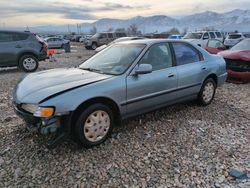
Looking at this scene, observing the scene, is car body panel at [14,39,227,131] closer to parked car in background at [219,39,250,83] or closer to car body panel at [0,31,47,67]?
parked car in background at [219,39,250,83]

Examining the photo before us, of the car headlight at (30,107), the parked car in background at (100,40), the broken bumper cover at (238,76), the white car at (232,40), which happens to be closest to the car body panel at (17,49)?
the broken bumper cover at (238,76)

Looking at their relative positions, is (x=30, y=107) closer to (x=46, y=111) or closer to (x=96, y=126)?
(x=46, y=111)

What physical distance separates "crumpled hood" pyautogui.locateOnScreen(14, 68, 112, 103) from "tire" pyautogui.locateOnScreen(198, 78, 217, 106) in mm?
2366

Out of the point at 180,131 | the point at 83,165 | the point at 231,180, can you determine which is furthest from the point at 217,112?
the point at 83,165

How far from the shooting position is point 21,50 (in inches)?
403

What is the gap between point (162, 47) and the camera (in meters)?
4.66

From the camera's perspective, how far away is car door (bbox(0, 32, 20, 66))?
391 inches

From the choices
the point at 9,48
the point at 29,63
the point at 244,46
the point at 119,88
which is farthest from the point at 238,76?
the point at 9,48

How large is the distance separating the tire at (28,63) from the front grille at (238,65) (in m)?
7.26

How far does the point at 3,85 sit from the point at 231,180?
22.7 feet

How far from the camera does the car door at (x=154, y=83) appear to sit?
4027 mm

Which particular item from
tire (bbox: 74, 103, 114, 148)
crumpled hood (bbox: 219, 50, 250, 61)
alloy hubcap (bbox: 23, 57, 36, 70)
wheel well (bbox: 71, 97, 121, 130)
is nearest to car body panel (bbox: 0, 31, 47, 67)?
alloy hubcap (bbox: 23, 57, 36, 70)

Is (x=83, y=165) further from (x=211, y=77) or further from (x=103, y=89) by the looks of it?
(x=211, y=77)

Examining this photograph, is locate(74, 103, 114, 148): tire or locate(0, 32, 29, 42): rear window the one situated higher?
locate(0, 32, 29, 42): rear window
